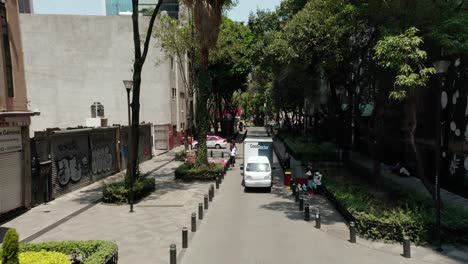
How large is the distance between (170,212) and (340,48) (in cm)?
1227

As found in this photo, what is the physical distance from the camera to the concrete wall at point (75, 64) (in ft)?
127

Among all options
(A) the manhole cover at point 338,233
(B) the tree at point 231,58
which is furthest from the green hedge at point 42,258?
(B) the tree at point 231,58

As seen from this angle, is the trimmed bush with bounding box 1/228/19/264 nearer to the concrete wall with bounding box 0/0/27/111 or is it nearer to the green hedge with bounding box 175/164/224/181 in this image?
the concrete wall with bounding box 0/0/27/111

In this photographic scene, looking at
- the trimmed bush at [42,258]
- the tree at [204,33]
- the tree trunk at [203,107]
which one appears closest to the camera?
the trimmed bush at [42,258]

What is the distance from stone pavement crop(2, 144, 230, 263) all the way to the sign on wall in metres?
3.09

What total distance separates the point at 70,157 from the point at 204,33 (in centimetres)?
1103

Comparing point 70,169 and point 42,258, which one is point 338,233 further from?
point 70,169

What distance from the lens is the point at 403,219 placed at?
13031mm

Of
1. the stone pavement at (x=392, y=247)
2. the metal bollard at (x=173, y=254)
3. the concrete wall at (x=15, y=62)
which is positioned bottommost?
the stone pavement at (x=392, y=247)

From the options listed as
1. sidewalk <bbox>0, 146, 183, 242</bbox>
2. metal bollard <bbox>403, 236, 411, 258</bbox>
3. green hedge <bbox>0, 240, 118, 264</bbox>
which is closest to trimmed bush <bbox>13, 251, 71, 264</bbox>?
green hedge <bbox>0, 240, 118, 264</bbox>

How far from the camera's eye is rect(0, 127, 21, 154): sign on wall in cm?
1591

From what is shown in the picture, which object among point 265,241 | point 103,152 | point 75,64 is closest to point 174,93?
point 75,64

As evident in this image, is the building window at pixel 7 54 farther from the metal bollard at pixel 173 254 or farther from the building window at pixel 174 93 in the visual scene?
the building window at pixel 174 93

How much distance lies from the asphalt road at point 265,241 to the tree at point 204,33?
7457 millimetres
